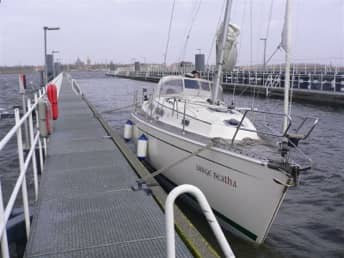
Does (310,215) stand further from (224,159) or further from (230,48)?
(230,48)

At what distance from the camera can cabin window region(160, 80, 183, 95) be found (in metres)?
10.2

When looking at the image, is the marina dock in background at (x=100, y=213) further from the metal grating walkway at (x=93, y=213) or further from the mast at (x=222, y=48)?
the mast at (x=222, y=48)

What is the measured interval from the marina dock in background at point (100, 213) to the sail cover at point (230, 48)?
3028 millimetres

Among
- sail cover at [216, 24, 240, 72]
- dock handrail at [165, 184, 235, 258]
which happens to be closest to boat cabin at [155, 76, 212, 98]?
sail cover at [216, 24, 240, 72]

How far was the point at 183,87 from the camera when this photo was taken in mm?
10133

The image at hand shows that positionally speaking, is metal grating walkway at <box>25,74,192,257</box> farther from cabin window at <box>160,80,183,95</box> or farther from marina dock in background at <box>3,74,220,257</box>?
cabin window at <box>160,80,183,95</box>

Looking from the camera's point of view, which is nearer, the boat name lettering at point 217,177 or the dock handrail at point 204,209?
the dock handrail at point 204,209

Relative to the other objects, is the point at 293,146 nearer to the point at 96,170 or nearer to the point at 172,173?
the point at 172,173

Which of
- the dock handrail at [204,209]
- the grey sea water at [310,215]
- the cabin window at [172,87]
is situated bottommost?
the grey sea water at [310,215]

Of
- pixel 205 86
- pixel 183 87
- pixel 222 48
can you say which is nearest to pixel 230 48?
pixel 222 48

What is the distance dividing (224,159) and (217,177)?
37cm

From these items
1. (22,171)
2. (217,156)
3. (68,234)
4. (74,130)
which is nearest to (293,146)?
(217,156)

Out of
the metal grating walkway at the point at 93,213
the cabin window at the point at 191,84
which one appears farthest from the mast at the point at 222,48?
the metal grating walkway at the point at 93,213

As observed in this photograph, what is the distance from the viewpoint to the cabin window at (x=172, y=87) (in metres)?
10.2
